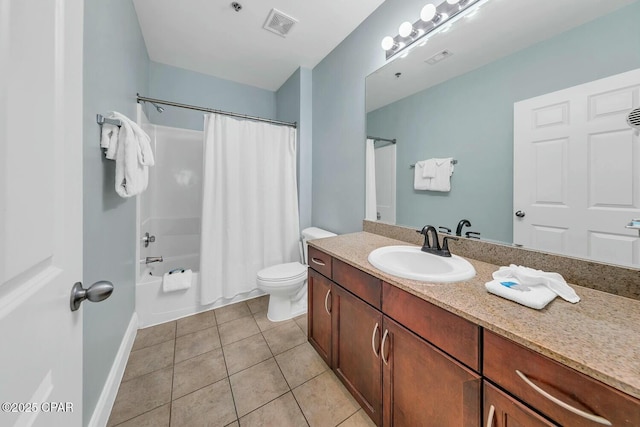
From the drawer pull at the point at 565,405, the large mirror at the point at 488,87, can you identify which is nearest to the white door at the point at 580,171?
the large mirror at the point at 488,87

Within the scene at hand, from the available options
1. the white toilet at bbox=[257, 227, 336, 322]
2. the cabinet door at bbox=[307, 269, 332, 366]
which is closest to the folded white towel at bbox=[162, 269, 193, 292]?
the white toilet at bbox=[257, 227, 336, 322]

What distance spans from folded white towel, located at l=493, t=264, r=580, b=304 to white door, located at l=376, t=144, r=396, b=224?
2.68 feet

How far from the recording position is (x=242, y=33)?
1.97 metres

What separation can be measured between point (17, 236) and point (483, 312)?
1051mm

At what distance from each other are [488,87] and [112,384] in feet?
8.25

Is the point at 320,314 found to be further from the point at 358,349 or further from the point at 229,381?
the point at 229,381

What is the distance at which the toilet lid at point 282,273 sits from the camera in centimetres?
187

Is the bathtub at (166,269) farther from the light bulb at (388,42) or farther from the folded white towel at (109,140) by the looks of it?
the light bulb at (388,42)

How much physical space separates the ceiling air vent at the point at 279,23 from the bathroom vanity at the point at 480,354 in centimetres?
191

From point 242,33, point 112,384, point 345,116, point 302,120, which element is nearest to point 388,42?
point 345,116

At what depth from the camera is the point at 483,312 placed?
2.26ft

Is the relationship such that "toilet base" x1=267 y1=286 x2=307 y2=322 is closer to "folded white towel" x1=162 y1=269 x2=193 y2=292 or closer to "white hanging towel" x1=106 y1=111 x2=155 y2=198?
"folded white towel" x1=162 y1=269 x2=193 y2=292

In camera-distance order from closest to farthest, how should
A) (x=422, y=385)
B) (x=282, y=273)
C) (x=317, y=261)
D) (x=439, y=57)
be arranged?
(x=422, y=385) → (x=439, y=57) → (x=317, y=261) → (x=282, y=273)

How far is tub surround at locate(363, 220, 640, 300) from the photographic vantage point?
2.59 ft
